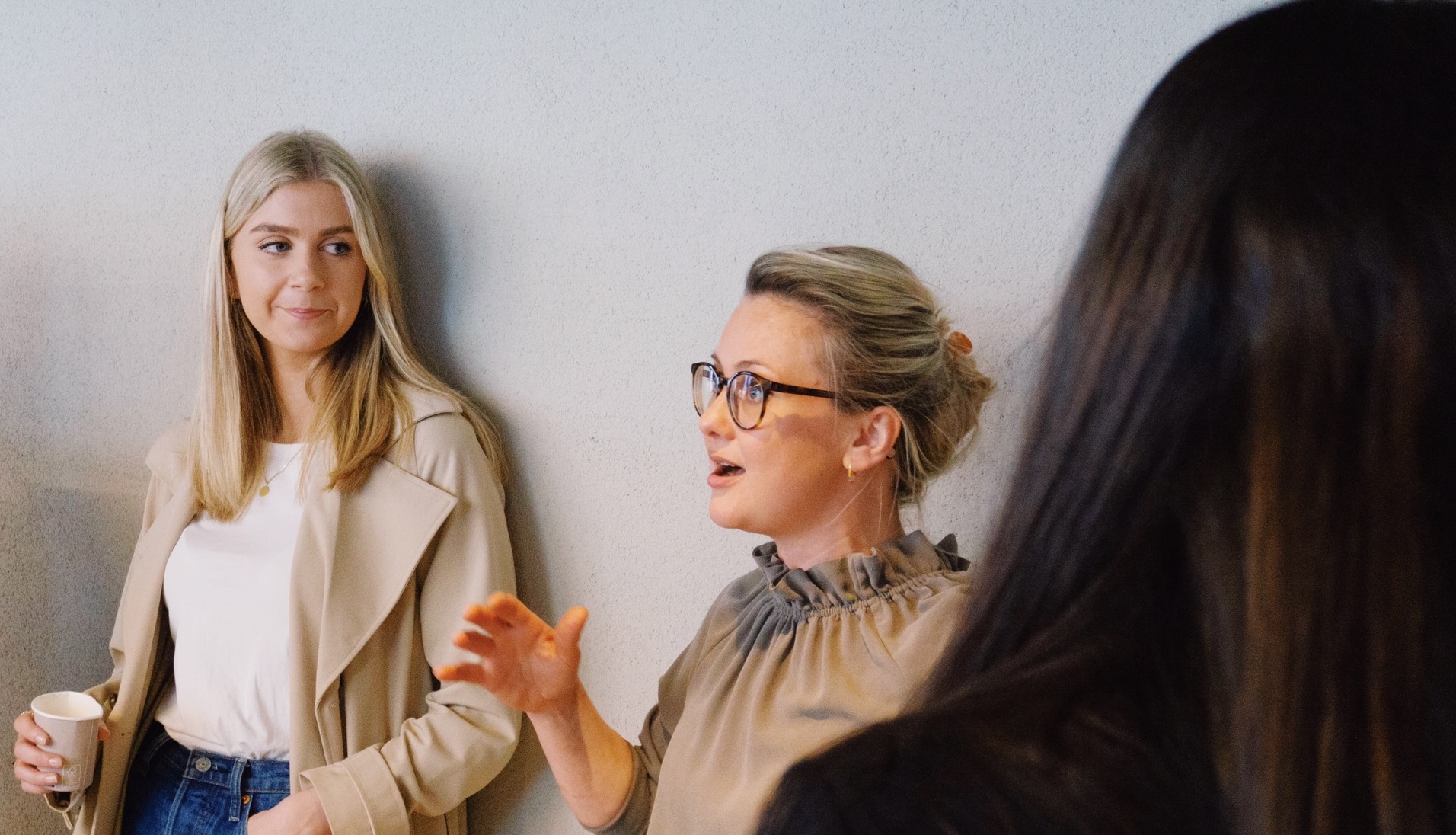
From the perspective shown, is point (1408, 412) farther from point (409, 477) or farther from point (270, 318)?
point (270, 318)

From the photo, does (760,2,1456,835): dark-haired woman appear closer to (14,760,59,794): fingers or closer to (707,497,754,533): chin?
(707,497,754,533): chin

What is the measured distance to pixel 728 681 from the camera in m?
1.43

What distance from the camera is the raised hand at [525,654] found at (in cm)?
135

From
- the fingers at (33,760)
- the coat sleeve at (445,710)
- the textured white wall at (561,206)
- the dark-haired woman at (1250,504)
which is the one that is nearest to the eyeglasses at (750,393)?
the textured white wall at (561,206)

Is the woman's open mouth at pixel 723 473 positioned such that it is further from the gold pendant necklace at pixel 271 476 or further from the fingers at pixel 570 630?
the gold pendant necklace at pixel 271 476

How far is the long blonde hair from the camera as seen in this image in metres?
2.00

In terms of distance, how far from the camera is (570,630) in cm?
138

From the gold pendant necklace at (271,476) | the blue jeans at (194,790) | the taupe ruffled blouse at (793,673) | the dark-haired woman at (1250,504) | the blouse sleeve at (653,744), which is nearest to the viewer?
the dark-haired woman at (1250,504)

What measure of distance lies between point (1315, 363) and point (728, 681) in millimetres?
1060

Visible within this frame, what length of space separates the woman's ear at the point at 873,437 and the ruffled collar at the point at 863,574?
10cm

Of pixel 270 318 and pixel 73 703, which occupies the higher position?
pixel 270 318

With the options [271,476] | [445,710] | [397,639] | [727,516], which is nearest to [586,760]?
[727,516]

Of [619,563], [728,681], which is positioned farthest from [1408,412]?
[619,563]

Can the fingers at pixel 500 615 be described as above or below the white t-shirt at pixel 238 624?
above
